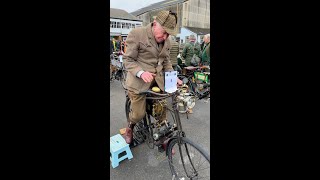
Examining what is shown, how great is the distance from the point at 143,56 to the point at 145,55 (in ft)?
0.09

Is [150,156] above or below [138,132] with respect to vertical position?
below

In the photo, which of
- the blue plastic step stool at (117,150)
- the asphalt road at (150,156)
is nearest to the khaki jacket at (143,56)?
the blue plastic step stool at (117,150)

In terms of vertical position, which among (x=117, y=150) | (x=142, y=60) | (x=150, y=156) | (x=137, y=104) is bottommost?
(x=150, y=156)

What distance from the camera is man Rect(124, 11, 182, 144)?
6.10ft

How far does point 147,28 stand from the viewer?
78.7 inches

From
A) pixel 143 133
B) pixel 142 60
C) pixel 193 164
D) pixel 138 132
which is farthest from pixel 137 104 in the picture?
pixel 193 164

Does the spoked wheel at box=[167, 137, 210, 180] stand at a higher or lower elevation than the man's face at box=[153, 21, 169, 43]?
lower

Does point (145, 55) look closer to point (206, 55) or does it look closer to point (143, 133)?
point (143, 133)

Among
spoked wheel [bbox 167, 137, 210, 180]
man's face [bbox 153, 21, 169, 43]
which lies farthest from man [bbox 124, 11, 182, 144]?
spoked wheel [bbox 167, 137, 210, 180]

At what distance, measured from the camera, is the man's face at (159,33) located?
1.89 metres

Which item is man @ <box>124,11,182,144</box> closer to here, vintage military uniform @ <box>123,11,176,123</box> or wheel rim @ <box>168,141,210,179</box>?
vintage military uniform @ <box>123,11,176,123</box>

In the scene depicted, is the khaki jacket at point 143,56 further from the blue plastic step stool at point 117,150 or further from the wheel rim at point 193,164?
the blue plastic step stool at point 117,150

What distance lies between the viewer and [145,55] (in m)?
2.08
